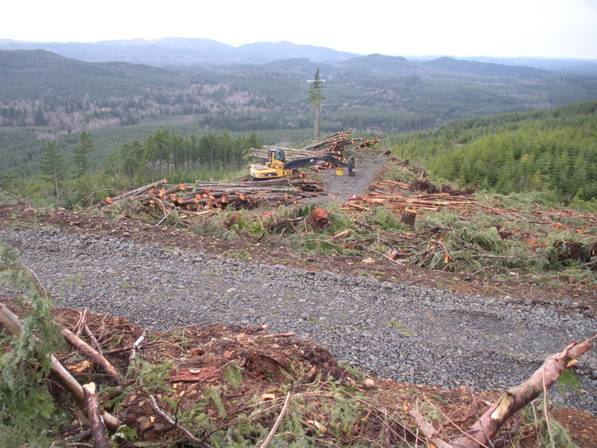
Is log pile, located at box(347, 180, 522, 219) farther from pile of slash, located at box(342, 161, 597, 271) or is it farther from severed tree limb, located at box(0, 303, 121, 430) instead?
severed tree limb, located at box(0, 303, 121, 430)

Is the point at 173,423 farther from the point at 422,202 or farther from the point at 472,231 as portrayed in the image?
the point at 422,202

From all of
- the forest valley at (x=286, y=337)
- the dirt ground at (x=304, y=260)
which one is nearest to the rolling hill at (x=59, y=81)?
the dirt ground at (x=304, y=260)

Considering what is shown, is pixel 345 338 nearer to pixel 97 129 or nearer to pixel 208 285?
pixel 208 285

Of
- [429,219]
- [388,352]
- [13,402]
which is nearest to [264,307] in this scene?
[388,352]

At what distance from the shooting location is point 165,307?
18.4 ft

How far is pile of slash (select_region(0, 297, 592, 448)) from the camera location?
9.59ft

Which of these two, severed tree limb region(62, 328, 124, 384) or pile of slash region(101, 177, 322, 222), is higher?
severed tree limb region(62, 328, 124, 384)

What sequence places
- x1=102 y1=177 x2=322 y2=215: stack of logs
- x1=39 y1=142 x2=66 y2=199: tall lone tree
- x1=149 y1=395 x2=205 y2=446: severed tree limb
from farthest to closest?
x1=39 y1=142 x2=66 y2=199: tall lone tree → x1=102 y1=177 x2=322 y2=215: stack of logs → x1=149 y1=395 x2=205 y2=446: severed tree limb

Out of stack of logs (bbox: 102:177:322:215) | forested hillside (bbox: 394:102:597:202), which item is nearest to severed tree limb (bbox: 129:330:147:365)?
stack of logs (bbox: 102:177:322:215)

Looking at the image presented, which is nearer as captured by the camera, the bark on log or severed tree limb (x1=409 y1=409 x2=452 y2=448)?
the bark on log

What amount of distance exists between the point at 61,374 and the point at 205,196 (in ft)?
33.1

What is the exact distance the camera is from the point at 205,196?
41.2 feet

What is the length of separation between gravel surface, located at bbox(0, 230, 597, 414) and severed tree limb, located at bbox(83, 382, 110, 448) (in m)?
2.41

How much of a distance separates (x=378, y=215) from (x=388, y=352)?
6386mm
